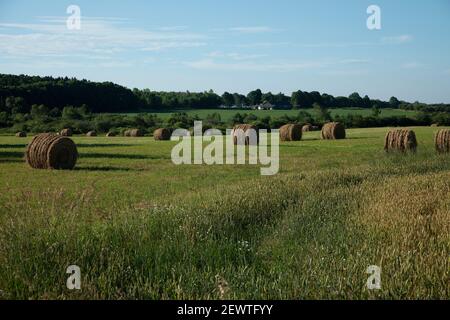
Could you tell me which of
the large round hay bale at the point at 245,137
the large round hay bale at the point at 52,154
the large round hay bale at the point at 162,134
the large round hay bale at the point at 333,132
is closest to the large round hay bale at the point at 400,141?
the large round hay bale at the point at 245,137

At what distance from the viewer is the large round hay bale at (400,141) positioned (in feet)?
87.2

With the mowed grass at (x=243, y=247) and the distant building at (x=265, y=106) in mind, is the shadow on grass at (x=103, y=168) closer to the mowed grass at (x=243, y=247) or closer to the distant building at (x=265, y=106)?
the mowed grass at (x=243, y=247)

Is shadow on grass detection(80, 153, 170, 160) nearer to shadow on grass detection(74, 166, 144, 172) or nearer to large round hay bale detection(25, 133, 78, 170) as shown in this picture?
large round hay bale detection(25, 133, 78, 170)

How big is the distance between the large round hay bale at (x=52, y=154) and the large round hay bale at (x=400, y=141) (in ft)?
50.6

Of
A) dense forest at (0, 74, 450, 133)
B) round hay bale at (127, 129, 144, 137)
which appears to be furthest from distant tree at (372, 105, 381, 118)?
round hay bale at (127, 129, 144, 137)

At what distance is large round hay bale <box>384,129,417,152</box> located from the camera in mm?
26569

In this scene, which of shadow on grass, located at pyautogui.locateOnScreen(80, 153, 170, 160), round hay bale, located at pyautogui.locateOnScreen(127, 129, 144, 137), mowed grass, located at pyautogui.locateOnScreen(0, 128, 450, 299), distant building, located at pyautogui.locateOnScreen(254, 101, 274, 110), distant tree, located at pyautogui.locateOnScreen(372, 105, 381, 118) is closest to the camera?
mowed grass, located at pyautogui.locateOnScreen(0, 128, 450, 299)

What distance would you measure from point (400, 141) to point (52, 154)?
1698 centimetres

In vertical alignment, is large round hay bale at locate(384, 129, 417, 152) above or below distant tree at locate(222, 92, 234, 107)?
below

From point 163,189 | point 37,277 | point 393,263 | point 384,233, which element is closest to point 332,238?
point 384,233

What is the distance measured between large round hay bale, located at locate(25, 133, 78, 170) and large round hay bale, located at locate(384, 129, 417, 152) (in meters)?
15.4

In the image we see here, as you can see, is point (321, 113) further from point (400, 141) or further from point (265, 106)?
point (400, 141)
